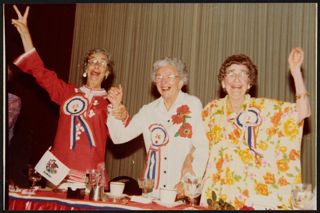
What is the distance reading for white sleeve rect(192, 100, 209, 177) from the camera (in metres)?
2.80

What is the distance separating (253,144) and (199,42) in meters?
1.64

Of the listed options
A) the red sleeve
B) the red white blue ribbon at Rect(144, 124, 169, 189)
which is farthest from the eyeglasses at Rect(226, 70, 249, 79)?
the red sleeve

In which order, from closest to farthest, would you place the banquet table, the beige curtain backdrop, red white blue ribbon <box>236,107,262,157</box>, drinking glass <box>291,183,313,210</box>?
drinking glass <box>291,183,313,210</box> → the banquet table → red white blue ribbon <box>236,107,262,157</box> → the beige curtain backdrop

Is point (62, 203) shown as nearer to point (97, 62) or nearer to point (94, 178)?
point (94, 178)

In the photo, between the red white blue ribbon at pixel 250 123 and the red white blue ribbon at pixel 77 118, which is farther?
the red white blue ribbon at pixel 77 118

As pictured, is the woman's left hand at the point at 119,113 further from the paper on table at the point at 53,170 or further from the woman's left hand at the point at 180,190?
the woman's left hand at the point at 180,190

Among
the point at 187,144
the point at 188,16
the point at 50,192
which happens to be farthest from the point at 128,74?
the point at 50,192

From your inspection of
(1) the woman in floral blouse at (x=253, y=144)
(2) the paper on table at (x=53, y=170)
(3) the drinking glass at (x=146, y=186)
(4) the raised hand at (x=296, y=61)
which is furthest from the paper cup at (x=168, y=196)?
(4) the raised hand at (x=296, y=61)

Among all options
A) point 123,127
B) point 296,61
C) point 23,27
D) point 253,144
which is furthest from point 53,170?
point 296,61

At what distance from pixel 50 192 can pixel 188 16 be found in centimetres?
231

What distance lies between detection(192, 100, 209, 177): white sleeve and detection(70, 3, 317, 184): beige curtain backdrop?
1009mm

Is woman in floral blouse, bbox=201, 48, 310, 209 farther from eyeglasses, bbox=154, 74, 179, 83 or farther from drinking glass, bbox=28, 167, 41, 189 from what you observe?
drinking glass, bbox=28, 167, 41, 189

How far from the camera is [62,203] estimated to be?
7.88 feet

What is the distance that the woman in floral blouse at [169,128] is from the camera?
2902mm
